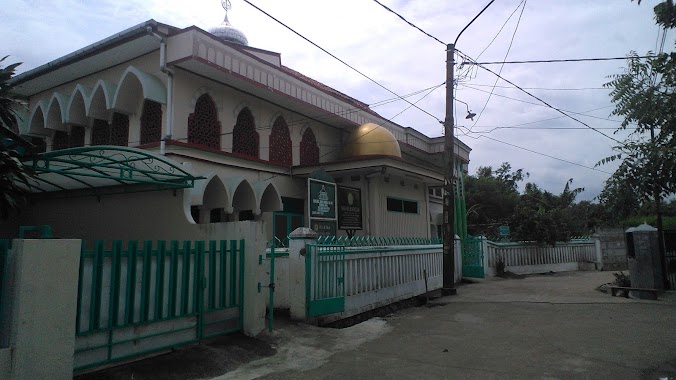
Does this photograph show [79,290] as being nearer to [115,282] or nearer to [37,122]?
[115,282]

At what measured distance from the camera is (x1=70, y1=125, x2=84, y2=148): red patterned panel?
44.1 ft

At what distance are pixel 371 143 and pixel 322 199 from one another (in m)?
5.20

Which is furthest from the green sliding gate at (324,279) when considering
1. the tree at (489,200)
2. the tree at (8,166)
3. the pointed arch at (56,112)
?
the tree at (489,200)

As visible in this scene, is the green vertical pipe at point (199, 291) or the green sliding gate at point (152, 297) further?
the green vertical pipe at point (199, 291)

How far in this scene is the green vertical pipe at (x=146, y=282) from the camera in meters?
5.16

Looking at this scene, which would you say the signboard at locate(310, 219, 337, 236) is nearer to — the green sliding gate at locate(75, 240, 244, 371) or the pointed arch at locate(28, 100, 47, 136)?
the green sliding gate at locate(75, 240, 244, 371)

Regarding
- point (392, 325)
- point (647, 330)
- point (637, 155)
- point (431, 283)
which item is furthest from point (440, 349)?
point (637, 155)

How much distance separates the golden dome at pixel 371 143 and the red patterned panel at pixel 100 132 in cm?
753

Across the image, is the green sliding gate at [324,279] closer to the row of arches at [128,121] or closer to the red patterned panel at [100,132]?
the row of arches at [128,121]

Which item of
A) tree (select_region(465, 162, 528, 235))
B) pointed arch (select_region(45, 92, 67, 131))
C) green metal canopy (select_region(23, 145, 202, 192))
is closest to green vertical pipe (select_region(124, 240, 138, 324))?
green metal canopy (select_region(23, 145, 202, 192))

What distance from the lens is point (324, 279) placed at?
7.56m

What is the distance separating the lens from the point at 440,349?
6082mm

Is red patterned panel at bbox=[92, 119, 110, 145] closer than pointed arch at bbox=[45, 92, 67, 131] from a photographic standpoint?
Yes

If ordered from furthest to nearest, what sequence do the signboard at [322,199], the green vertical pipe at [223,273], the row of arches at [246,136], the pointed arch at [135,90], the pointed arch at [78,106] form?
the pointed arch at [78,106], the row of arches at [246,136], the pointed arch at [135,90], the signboard at [322,199], the green vertical pipe at [223,273]
